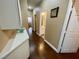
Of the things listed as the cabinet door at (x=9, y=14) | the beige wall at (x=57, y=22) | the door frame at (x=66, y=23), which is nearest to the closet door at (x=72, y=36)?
the door frame at (x=66, y=23)

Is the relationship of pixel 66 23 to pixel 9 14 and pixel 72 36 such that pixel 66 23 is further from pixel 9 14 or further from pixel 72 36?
pixel 9 14

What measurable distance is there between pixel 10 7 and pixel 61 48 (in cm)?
241

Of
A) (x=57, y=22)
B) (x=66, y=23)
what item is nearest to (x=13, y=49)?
(x=66, y=23)

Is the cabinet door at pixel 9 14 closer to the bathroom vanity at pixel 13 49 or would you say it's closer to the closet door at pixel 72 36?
the bathroom vanity at pixel 13 49

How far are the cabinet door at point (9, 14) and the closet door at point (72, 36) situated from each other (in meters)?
1.78

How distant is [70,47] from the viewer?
275 centimetres

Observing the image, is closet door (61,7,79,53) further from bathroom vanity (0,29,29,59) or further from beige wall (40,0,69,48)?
bathroom vanity (0,29,29,59)

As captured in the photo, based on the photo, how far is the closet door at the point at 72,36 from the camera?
89.5 inches

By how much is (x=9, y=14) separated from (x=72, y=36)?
2261mm

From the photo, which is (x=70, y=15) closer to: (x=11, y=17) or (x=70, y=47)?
(x=70, y=47)

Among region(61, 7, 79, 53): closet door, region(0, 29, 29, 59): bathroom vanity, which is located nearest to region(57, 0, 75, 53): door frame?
region(61, 7, 79, 53): closet door

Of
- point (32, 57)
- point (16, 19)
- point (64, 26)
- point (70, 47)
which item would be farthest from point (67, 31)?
point (16, 19)

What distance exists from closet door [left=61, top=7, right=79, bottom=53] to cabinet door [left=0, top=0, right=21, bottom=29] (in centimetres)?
178

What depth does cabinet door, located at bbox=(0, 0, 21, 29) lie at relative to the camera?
1013mm
